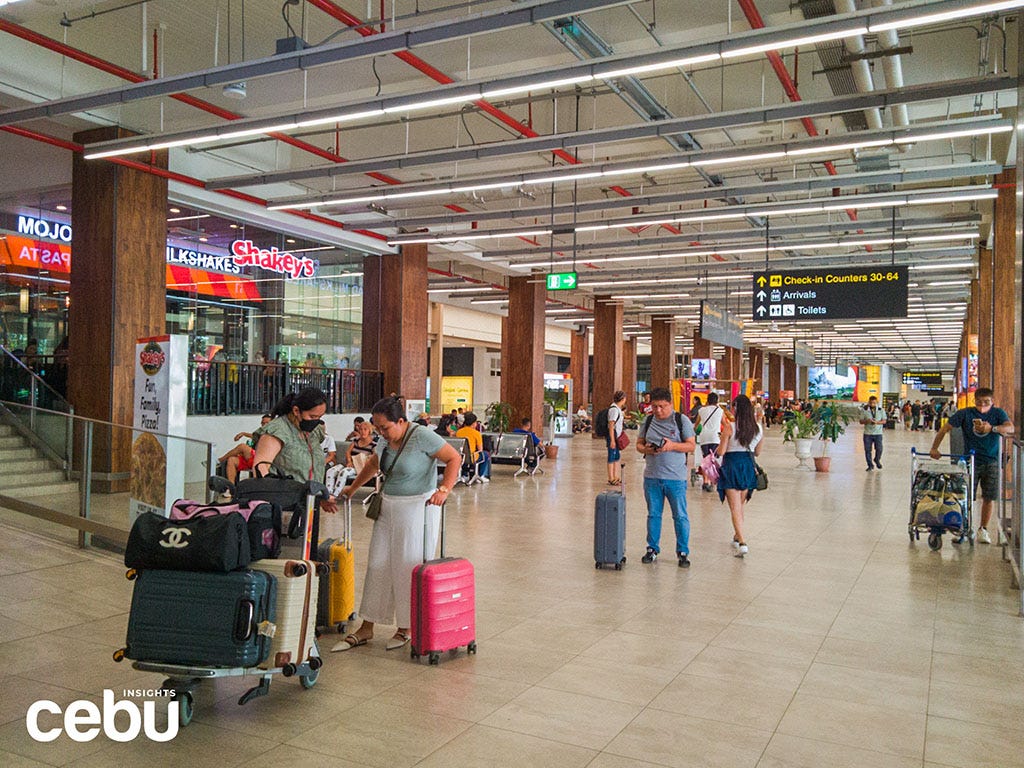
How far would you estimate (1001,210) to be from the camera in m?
13.0

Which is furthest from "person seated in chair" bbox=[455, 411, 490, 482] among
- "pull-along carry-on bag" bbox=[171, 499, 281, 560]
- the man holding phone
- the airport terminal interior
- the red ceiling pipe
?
"pull-along carry-on bag" bbox=[171, 499, 281, 560]

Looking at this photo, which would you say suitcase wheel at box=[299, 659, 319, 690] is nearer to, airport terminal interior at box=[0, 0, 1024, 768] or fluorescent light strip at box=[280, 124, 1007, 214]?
airport terminal interior at box=[0, 0, 1024, 768]

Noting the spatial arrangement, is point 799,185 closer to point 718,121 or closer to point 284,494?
point 718,121

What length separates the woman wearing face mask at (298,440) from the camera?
500cm

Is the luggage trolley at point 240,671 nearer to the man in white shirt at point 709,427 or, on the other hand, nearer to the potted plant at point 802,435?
the man in white shirt at point 709,427

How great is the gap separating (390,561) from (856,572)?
4.51 metres

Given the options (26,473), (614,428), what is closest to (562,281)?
(614,428)

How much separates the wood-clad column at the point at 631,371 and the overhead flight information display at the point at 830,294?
23.4 meters

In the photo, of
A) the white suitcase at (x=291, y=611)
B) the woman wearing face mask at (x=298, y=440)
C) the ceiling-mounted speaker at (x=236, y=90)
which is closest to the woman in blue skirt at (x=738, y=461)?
the woman wearing face mask at (x=298, y=440)

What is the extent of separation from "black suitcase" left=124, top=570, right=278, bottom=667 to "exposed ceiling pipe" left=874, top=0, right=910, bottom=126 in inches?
262

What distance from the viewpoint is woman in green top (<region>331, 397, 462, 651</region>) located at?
496cm

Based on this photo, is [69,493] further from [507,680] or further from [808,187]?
[808,187]

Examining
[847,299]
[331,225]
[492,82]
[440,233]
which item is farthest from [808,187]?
[331,225]

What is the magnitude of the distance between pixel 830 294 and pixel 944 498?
18.0 ft
